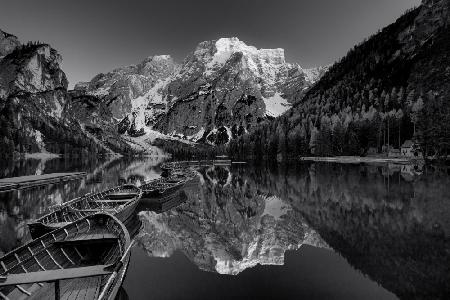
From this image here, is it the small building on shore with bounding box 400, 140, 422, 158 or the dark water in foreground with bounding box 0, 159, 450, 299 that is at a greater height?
the small building on shore with bounding box 400, 140, 422, 158

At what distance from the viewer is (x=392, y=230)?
26.5 meters

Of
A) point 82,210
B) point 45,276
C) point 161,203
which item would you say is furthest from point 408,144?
point 45,276

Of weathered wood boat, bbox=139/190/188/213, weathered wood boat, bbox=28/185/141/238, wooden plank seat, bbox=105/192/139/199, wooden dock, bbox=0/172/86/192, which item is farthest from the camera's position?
wooden dock, bbox=0/172/86/192

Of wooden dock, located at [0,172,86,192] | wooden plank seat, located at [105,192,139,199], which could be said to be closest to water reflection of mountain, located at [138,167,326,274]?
wooden plank seat, located at [105,192,139,199]

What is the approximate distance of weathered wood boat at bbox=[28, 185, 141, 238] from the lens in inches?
853

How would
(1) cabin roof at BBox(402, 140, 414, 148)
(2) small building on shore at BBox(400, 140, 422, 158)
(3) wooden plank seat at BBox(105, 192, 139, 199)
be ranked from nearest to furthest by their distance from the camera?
(3) wooden plank seat at BBox(105, 192, 139, 199), (2) small building on shore at BBox(400, 140, 422, 158), (1) cabin roof at BBox(402, 140, 414, 148)

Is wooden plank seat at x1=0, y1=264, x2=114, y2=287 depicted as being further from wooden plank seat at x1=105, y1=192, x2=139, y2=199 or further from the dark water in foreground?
wooden plank seat at x1=105, y1=192, x2=139, y2=199

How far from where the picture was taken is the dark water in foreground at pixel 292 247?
16.9 m

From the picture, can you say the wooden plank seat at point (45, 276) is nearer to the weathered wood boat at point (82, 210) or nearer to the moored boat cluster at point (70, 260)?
the moored boat cluster at point (70, 260)

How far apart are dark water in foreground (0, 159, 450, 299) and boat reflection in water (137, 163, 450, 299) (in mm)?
70

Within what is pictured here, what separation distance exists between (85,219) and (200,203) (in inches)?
999

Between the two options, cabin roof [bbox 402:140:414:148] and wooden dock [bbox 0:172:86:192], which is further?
cabin roof [bbox 402:140:414:148]

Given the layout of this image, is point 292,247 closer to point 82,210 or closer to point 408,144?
point 82,210

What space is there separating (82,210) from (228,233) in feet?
40.9
